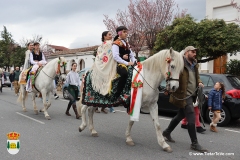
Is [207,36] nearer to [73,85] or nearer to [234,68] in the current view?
[234,68]

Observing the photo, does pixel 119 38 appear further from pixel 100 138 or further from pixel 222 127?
pixel 222 127

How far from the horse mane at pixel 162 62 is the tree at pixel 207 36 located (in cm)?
957

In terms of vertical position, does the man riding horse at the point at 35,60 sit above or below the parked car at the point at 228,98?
above

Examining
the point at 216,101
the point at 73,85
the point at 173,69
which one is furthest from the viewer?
the point at 73,85

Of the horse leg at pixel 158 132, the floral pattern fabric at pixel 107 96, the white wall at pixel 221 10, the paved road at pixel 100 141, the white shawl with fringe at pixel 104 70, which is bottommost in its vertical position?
the paved road at pixel 100 141

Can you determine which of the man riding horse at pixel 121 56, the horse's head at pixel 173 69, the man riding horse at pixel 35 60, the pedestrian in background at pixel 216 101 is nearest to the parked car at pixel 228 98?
the pedestrian in background at pixel 216 101

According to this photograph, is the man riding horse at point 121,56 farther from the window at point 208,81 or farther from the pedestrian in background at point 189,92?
the window at point 208,81

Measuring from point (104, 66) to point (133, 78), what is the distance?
31.3 inches

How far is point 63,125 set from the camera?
24.1 ft

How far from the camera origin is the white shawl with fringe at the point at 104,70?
549 centimetres

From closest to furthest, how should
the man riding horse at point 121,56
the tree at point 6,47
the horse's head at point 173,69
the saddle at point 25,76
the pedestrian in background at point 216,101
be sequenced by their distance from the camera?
the horse's head at point 173,69
the man riding horse at point 121,56
the pedestrian in background at point 216,101
the saddle at point 25,76
the tree at point 6,47

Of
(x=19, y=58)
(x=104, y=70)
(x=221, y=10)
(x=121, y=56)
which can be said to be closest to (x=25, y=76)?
(x=104, y=70)

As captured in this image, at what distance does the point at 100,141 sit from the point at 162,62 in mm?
2294

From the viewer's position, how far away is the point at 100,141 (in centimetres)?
571
